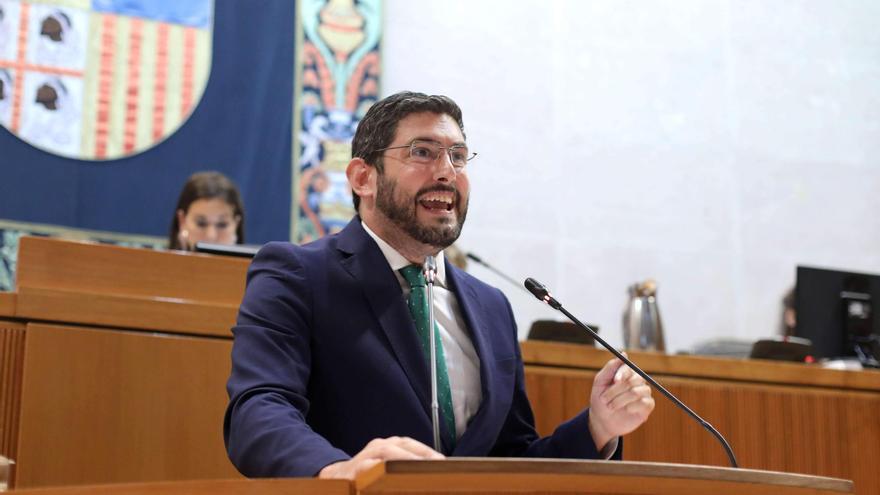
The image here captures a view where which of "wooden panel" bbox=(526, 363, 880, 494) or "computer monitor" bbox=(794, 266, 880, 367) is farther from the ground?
"computer monitor" bbox=(794, 266, 880, 367)

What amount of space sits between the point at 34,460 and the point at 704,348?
9.10 ft

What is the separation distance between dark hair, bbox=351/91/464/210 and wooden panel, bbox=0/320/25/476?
1007 millimetres

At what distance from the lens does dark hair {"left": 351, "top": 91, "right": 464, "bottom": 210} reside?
8.43ft

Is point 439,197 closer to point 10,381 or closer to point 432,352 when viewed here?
point 432,352

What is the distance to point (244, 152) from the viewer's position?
17.7 feet

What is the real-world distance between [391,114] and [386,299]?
0.44 m

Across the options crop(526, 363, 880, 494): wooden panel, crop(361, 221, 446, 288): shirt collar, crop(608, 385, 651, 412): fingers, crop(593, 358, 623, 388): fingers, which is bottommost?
crop(526, 363, 880, 494): wooden panel

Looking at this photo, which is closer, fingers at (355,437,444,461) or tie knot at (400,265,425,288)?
fingers at (355,437,444,461)

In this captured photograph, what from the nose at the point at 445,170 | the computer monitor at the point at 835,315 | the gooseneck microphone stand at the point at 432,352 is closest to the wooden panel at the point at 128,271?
the nose at the point at 445,170

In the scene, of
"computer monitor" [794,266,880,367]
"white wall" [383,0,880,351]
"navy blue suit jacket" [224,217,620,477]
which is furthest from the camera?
"white wall" [383,0,880,351]

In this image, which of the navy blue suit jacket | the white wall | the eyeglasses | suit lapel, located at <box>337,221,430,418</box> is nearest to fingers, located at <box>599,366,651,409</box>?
the navy blue suit jacket

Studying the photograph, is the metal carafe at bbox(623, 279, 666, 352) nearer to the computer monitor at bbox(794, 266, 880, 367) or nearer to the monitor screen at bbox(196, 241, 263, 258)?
the computer monitor at bbox(794, 266, 880, 367)

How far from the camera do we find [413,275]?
2.51m

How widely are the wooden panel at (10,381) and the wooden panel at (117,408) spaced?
2 centimetres
